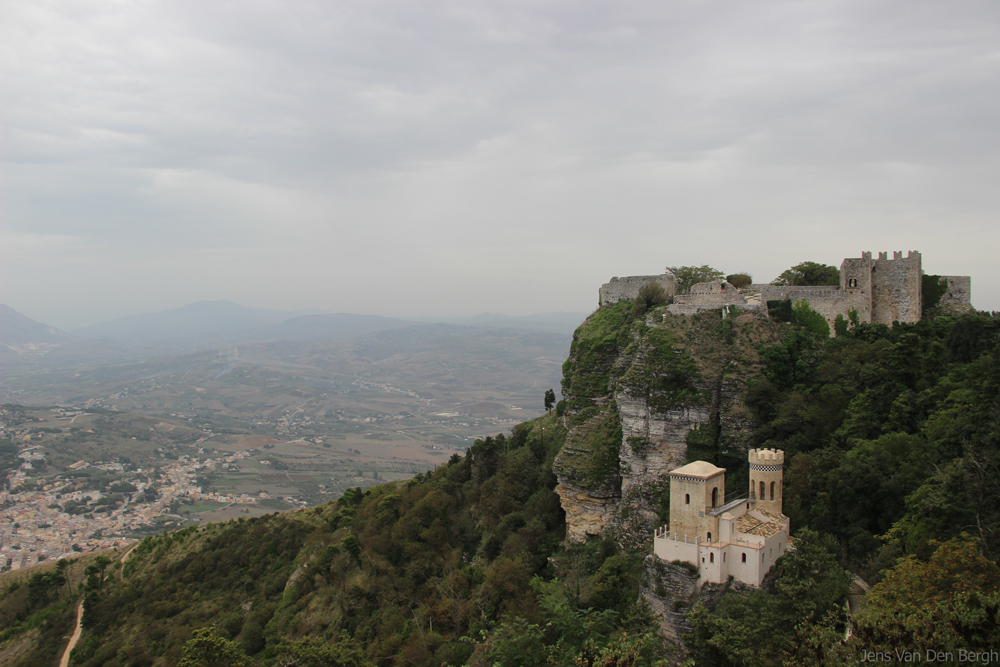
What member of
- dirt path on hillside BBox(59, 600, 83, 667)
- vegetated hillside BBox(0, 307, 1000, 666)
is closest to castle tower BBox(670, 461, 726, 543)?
vegetated hillside BBox(0, 307, 1000, 666)

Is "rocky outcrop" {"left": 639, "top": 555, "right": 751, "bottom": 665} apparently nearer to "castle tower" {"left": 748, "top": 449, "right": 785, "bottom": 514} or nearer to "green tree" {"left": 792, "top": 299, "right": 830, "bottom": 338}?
"castle tower" {"left": 748, "top": 449, "right": 785, "bottom": 514}

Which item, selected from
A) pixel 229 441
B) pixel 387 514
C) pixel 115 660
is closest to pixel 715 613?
pixel 387 514

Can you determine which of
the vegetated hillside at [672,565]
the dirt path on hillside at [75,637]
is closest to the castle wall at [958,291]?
the vegetated hillside at [672,565]

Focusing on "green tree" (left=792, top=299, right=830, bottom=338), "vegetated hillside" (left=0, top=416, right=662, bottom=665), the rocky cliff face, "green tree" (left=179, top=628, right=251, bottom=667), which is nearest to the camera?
"vegetated hillside" (left=0, top=416, right=662, bottom=665)

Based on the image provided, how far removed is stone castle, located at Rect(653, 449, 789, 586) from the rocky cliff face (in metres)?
4.04

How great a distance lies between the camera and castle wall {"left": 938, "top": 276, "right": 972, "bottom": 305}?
35.2m

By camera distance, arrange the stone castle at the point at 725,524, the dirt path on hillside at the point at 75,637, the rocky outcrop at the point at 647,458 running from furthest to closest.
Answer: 1. the dirt path on hillside at the point at 75,637
2. the rocky outcrop at the point at 647,458
3. the stone castle at the point at 725,524

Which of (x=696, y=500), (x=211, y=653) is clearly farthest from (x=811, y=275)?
(x=211, y=653)

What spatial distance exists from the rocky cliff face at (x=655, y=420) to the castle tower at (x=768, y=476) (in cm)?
388

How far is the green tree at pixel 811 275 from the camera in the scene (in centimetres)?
4147

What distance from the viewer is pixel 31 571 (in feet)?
229

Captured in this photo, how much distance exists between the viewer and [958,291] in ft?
116

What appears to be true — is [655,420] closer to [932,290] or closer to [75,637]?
[932,290]

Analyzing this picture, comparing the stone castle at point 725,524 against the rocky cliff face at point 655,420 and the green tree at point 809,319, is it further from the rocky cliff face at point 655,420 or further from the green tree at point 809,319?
the green tree at point 809,319
